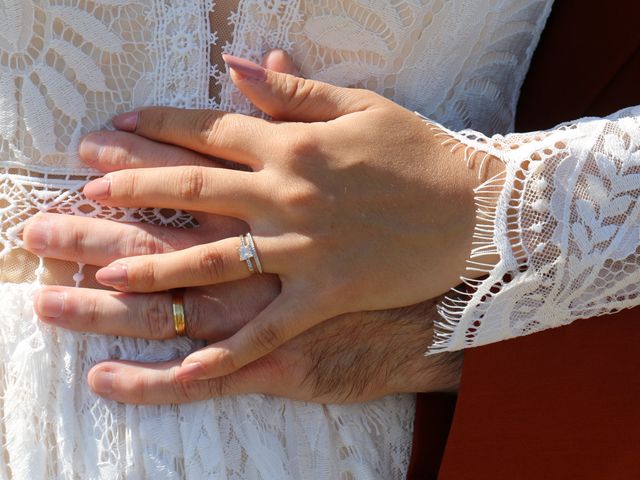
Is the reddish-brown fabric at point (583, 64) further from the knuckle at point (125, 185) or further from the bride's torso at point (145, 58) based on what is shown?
the knuckle at point (125, 185)

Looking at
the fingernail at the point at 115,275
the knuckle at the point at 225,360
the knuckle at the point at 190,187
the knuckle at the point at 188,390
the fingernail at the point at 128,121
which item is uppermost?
the fingernail at the point at 128,121

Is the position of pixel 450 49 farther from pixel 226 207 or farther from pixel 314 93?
pixel 226 207

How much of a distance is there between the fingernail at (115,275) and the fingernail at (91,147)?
165 millimetres

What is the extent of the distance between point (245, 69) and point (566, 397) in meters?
0.70

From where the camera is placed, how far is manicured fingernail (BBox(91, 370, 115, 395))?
A: 1071 mm

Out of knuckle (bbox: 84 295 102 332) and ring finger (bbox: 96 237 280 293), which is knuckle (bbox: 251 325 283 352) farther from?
knuckle (bbox: 84 295 102 332)

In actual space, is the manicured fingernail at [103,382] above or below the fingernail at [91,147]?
below

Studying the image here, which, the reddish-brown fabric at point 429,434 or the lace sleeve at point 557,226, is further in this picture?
the reddish-brown fabric at point 429,434

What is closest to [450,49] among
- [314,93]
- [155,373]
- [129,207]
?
[314,93]

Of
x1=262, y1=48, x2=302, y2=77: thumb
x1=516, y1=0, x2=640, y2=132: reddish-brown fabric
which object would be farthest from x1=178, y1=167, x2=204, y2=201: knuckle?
x1=516, y1=0, x2=640, y2=132: reddish-brown fabric

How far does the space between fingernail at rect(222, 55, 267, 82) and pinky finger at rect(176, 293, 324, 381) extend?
319mm

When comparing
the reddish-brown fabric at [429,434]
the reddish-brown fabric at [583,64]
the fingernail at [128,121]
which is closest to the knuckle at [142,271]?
the fingernail at [128,121]

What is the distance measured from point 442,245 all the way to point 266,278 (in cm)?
26

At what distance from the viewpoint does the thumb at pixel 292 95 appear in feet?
3.56
